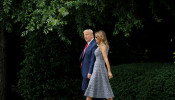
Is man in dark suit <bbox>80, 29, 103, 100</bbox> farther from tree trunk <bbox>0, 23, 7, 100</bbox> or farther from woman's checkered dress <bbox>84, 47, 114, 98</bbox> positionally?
tree trunk <bbox>0, 23, 7, 100</bbox>

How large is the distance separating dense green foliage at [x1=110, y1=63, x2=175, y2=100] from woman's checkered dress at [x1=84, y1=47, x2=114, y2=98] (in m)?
1.65

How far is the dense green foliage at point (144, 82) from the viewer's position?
6393 millimetres

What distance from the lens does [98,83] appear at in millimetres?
5523

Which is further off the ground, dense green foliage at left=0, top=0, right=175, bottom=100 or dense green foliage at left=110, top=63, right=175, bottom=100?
dense green foliage at left=0, top=0, right=175, bottom=100

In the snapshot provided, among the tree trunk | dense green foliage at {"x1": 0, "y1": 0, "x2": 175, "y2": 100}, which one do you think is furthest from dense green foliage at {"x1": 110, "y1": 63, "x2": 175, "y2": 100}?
the tree trunk

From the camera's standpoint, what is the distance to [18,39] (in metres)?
10.2

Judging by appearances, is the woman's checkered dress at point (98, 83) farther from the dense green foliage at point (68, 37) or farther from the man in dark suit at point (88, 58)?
the dense green foliage at point (68, 37)

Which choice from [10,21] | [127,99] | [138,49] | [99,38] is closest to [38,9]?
[10,21]

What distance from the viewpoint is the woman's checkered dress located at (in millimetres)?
5484

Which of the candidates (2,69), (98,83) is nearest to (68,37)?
(2,69)

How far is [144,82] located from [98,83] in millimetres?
1975

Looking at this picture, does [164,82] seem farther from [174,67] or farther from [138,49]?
[138,49]

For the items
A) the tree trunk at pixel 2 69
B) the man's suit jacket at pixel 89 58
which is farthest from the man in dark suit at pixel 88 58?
the tree trunk at pixel 2 69

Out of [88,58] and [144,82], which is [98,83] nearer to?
[88,58]
